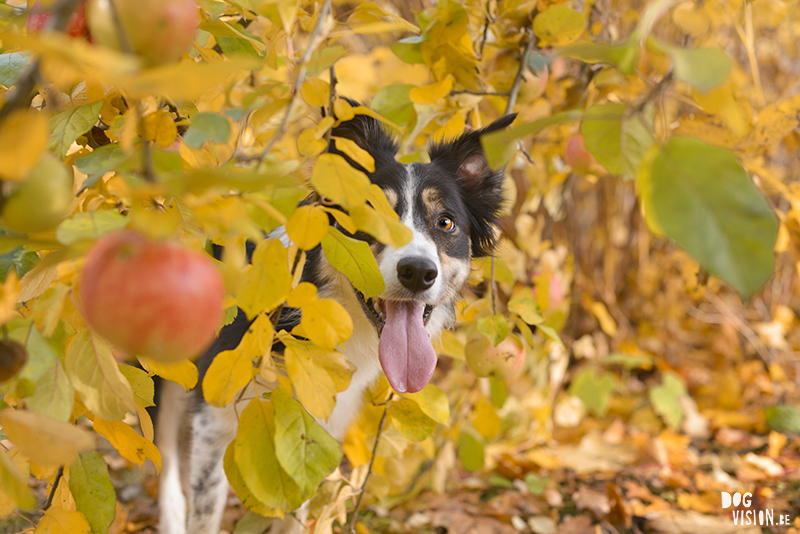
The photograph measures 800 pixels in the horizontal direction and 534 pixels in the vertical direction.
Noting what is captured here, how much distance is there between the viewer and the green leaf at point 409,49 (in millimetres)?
1375

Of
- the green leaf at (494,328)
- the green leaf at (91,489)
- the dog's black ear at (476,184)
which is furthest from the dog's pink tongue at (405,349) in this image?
the green leaf at (91,489)

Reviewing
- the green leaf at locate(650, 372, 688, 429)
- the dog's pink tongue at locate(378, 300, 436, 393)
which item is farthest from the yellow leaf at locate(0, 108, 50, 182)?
the green leaf at locate(650, 372, 688, 429)

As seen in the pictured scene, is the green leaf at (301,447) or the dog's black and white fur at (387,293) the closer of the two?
the green leaf at (301,447)

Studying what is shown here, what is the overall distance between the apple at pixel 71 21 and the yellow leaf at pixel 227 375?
0.53 metres

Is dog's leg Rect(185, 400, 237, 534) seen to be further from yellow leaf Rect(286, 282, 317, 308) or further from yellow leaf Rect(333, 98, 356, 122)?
yellow leaf Rect(333, 98, 356, 122)

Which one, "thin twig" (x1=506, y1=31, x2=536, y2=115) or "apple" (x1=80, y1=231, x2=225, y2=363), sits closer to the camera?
"apple" (x1=80, y1=231, x2=225, y2=363)

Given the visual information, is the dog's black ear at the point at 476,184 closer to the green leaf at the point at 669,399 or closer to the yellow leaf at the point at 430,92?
the yellow leaf at the point at 430,92

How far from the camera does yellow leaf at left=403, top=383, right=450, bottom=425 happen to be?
1264mm

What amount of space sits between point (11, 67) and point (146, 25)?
0.64m

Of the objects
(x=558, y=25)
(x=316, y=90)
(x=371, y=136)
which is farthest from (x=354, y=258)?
(x=371, y=136)

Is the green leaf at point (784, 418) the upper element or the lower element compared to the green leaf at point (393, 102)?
lower

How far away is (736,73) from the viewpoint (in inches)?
22.5

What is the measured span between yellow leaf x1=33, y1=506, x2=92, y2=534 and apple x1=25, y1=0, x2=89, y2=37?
78cm

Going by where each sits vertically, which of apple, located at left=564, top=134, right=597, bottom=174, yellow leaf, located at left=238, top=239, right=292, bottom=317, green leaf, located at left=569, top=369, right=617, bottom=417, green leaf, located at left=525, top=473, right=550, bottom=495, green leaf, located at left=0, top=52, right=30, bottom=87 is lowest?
green leaf, located at left=569, top=369, right=617, bottom=417
